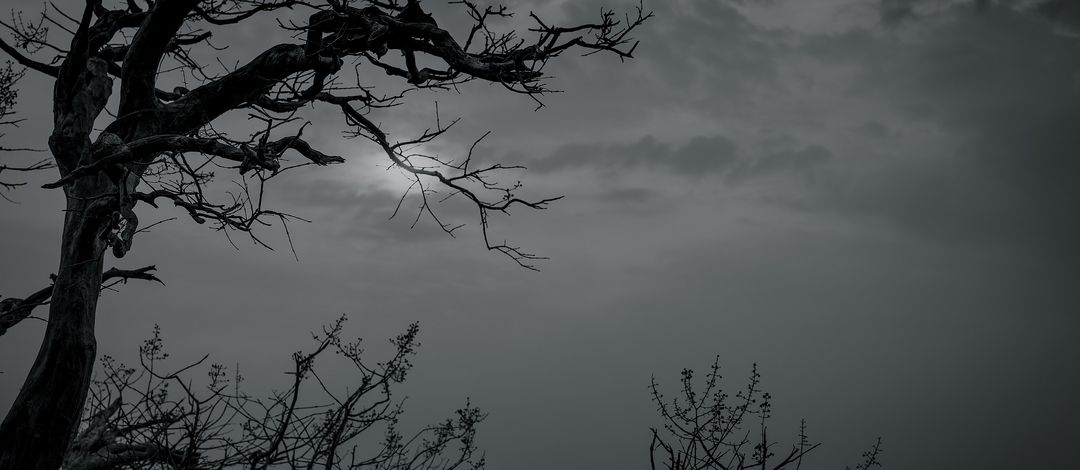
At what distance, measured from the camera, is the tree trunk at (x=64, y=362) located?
17.3 ft

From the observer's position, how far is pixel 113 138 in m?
5.44

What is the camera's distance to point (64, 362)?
5461 mm

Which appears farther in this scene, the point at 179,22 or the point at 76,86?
the point at 76,86

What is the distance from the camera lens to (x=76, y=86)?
246 inches

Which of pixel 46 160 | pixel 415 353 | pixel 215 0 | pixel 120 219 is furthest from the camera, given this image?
pixel 46 160

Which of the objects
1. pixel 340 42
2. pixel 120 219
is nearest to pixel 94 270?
pixel 120 219

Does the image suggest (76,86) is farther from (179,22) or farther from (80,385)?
(80,385)

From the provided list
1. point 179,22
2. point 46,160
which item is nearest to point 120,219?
point 179,22

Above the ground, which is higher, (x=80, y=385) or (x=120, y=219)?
(x=120, y=219)

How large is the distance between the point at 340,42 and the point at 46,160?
4.54 meters

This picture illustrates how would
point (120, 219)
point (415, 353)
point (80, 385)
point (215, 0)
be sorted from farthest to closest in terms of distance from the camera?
1. point (215, 0)
2. point (80, 385)
3. point (120, 219)
4. point (415, 353)

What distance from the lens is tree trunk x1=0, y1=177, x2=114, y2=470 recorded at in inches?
207

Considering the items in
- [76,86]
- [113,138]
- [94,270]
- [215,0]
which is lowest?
[94,270]

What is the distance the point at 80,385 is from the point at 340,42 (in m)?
3.72
